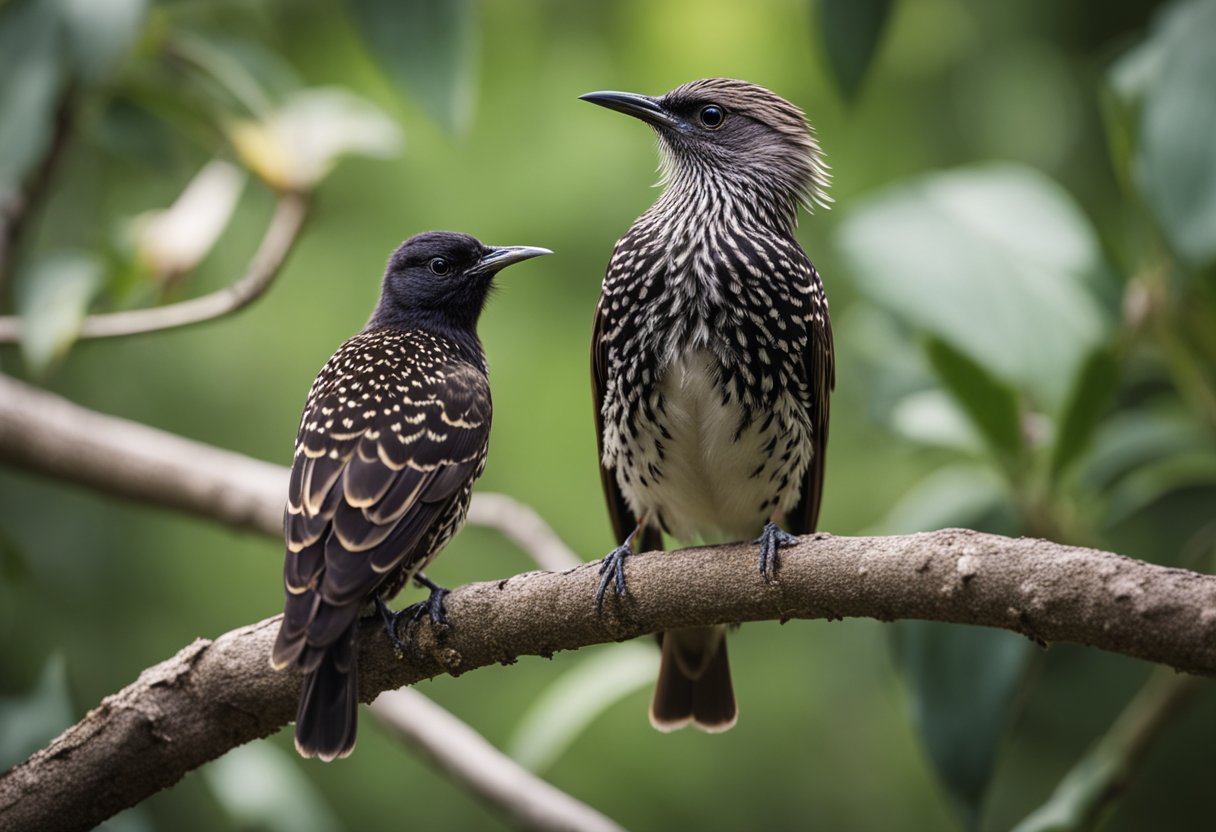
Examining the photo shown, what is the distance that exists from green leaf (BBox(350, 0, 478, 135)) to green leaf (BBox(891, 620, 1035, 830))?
178 centimetres

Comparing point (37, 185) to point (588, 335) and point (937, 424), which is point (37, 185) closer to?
point (588, 335)

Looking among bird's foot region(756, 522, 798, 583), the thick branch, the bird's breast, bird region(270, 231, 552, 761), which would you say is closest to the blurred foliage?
the bird's breast

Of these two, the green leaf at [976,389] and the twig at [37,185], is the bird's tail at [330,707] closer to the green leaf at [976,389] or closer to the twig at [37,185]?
the green leaf at [976,389]

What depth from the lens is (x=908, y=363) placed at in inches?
182

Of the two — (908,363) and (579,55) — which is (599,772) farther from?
(579,55)

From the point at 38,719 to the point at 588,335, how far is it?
255 centimetres

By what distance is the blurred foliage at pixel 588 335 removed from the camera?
141 inches

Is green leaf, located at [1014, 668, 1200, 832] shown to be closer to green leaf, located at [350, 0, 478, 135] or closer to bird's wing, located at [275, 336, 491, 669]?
bird's wing, located at [275, 336, 491, 669]

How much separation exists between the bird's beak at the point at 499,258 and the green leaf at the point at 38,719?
1.41m

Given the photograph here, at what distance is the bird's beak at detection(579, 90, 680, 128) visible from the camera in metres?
2.92

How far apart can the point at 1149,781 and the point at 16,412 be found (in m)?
4.35

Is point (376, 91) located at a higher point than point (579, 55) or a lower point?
lower

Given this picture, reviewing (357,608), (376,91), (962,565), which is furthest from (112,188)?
(962,565)

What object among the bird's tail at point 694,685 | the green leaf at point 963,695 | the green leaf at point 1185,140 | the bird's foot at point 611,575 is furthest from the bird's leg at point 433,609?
the green leaf at point 1185,140
